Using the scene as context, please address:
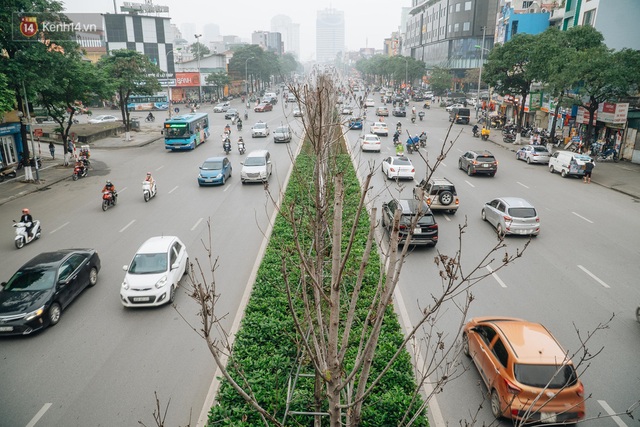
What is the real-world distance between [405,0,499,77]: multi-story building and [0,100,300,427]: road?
8165 cm

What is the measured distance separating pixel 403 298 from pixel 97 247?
11.3m

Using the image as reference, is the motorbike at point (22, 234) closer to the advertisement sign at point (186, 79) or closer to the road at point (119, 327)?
the road at point (119, 327)

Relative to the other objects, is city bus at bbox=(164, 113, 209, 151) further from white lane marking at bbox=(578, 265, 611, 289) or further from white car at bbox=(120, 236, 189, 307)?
white lane marking at bbox=(578, 265, 611, 289)

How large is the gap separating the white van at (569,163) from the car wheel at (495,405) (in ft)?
80.4

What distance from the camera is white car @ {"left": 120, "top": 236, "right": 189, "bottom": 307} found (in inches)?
472

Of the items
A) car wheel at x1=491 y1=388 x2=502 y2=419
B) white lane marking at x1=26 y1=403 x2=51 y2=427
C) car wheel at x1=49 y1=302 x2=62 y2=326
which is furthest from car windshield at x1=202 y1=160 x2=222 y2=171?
car wheel at x1=491 y1=388 x2=502 y2=419

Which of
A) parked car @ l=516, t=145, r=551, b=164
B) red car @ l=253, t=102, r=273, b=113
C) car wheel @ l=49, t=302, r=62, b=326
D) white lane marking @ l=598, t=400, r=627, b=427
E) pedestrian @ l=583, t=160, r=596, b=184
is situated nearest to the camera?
white lane marking @ l=598, t=400, r=627, b=427

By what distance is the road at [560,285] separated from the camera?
351 inches

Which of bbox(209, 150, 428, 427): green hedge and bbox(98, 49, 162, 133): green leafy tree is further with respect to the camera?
bbox(98, 49, 162, 133): green leafy tree

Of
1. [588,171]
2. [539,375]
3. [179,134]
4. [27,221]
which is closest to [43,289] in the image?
[27,221]

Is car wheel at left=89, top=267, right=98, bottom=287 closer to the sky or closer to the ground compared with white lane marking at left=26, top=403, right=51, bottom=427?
closer to the sky

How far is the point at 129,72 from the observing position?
42.7m

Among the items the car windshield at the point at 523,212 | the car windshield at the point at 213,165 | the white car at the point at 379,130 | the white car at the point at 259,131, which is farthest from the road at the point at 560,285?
the white car at the point at 259,131

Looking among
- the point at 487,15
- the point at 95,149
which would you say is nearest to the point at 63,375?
the point at 95,149
